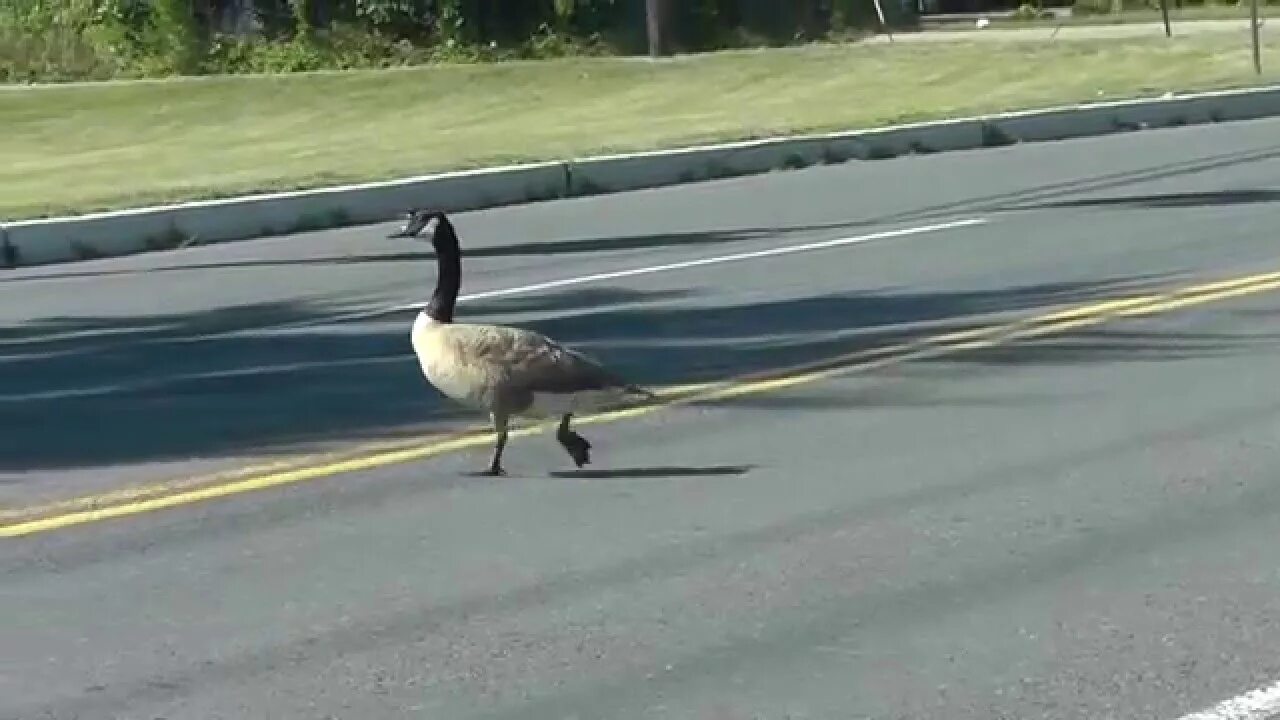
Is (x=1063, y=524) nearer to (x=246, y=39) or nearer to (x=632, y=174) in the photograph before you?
(x=632, y=174)

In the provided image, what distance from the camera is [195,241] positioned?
1981cm

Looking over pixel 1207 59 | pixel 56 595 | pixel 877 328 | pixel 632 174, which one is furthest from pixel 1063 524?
pixel 1207 59

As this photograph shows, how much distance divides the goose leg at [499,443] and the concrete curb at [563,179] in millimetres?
10098

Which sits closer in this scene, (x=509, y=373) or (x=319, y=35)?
(x=509, y=373)

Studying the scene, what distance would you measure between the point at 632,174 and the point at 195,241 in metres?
4.23

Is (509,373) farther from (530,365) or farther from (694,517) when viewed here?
(694,517)

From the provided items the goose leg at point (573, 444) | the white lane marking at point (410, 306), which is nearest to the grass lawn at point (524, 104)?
the white lane marking at point (410, 306)

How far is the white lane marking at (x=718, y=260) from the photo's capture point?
50.7 ft

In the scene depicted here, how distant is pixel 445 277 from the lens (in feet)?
30.5

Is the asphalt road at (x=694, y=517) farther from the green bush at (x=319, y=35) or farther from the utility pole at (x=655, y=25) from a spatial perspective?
the green bush at (x=319, y=35)

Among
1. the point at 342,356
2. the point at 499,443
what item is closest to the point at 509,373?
the point at 499,443

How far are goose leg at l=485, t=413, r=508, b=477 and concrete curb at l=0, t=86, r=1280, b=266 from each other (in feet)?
33.1

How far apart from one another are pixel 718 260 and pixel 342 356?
4303mm

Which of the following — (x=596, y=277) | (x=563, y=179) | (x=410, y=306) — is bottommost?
(x=563, y=179)
